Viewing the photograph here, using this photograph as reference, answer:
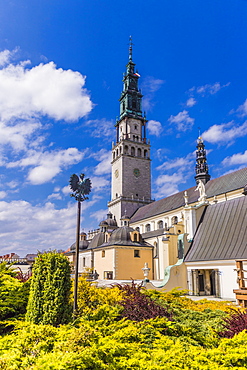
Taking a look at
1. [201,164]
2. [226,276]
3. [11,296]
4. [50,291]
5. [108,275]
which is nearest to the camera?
[50,291]

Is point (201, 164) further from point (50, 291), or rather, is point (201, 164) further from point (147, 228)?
point (50, 291)

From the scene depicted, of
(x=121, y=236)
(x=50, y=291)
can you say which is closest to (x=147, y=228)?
(x=121, y=236)

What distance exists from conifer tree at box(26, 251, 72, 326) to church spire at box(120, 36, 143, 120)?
183 feet

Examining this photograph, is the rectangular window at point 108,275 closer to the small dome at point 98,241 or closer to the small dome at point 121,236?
the small dome at point 121,236

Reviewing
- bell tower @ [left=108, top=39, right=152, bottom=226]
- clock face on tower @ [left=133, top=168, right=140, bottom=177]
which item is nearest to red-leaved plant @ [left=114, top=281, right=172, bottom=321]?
bell tower @ [left=108, top=39, right=152, bottom=226]

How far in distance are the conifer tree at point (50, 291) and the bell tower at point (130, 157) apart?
4527 cm

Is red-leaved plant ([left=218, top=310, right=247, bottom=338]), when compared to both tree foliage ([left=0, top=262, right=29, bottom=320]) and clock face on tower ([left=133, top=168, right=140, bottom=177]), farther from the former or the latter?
clock face on tower ([left=133, top=168, right=140, bottom=177])

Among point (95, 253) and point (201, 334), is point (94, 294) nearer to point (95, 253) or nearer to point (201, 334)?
point (201, 334)

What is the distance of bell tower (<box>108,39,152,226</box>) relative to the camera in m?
57.3

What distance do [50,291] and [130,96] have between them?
6089cm

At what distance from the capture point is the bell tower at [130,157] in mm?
57312

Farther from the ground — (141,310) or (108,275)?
(141,310)

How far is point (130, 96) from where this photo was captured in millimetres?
Answer: 64875

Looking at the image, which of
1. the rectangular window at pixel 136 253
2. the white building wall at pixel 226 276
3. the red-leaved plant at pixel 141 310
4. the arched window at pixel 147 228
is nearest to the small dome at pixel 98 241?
the rectangular window at pixel 136 253
